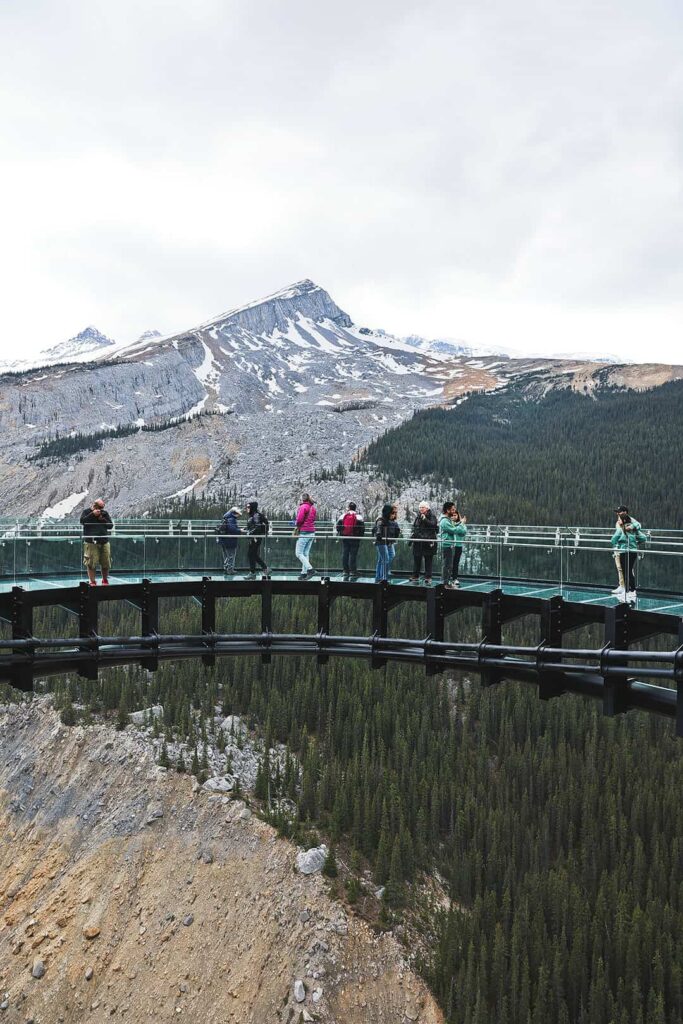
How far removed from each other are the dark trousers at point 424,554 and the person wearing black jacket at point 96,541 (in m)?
8.05

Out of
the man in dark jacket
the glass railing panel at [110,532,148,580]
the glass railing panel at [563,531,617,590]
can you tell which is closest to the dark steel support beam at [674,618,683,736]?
the glass railing panel at [563,531,617,590]

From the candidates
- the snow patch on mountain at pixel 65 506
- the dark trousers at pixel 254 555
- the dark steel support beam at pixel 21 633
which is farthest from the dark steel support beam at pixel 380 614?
the snow patch on mountain at pixel 65 506

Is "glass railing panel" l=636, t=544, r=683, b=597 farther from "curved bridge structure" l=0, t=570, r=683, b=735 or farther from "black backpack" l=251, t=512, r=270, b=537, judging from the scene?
"black backpack" l=251, t=512, r=270, b=537

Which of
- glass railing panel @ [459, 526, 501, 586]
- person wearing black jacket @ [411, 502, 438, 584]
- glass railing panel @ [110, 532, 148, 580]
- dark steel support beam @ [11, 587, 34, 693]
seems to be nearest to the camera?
dark steel support beam @ [11, 587, 34, 693]

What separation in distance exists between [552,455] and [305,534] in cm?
11103

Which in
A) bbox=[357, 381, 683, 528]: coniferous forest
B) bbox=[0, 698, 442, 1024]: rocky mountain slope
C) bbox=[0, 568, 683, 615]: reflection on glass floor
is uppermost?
bbox=[357, 381, 683, 528]: coniferous forest

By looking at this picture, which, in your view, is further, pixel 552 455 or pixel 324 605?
pixel 552 455

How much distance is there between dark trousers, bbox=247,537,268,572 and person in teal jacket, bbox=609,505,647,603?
988cm

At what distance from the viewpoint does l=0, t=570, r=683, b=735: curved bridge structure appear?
16250 millimetres

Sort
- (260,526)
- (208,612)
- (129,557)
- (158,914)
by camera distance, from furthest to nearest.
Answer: (158,914) < (260,526) < (208,612) < (129,557)

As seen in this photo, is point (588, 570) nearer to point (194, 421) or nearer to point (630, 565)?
point (630, 565)

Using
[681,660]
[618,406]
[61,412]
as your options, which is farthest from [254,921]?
[61,412]

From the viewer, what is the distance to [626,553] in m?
17.7

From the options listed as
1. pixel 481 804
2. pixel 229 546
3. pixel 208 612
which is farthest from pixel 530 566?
pixel 481 804
